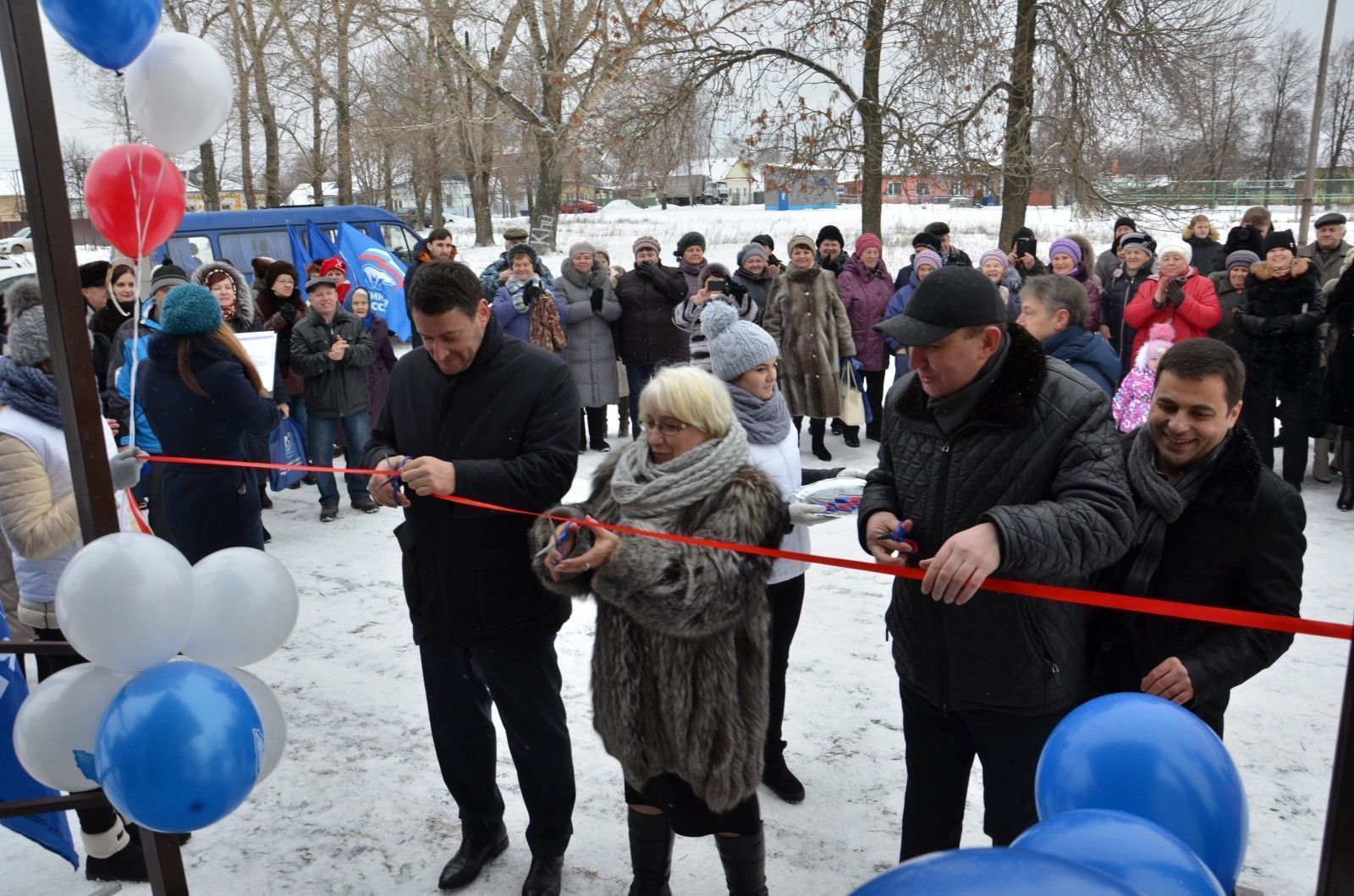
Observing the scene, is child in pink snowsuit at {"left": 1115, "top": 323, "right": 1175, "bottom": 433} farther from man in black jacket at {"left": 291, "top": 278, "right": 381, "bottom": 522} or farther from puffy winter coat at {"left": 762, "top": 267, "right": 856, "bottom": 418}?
man in black jacket at {"left": 291, "top": 278, "right": 381, "bottom": 522}

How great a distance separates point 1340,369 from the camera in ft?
22.6

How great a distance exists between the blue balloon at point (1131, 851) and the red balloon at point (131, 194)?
2797mm

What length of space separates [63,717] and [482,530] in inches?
46.6

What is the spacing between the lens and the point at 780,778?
148 inches

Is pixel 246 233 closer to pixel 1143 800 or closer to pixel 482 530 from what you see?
pixel 482 530

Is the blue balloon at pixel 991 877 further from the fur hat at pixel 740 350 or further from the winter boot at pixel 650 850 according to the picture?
the fur hat at pixel 740 350

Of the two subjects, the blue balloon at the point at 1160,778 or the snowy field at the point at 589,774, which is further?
the snowy field at the point at 589,774

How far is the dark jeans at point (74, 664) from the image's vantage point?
3318mm

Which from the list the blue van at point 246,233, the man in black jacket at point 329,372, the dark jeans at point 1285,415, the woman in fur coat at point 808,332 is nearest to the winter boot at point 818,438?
the woman in fur coat at point 808,332

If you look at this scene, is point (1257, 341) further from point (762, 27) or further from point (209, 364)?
point (762, 27)

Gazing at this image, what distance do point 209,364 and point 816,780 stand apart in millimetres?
3310

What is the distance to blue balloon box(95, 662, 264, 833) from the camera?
6.63ft

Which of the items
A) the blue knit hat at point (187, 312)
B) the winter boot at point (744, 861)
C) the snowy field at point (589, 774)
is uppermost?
the blue knit hat at point (187, 312)

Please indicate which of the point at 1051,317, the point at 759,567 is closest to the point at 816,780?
the point at 759,567
